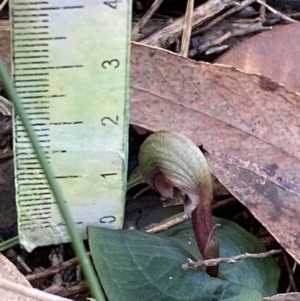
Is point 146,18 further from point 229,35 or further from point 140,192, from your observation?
point 140,192

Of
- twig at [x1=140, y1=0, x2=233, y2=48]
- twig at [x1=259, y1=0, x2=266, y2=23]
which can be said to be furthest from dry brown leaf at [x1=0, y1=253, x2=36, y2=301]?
twig at [x1=259, y1=0, x2=266, y2=23]

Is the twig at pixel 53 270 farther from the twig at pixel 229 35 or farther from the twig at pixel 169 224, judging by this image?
the twig at pixel 229 35

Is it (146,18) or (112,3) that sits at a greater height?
(112,3)

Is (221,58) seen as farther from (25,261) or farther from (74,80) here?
(25,261)

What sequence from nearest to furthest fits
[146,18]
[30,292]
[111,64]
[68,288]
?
[30,292], [111,64], [68,288], [146,18]

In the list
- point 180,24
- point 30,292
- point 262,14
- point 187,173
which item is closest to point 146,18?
point 180,24

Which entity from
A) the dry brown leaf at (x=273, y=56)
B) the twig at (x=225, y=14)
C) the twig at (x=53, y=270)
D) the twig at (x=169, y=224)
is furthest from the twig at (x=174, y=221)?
the twig at (x=225, y=14)

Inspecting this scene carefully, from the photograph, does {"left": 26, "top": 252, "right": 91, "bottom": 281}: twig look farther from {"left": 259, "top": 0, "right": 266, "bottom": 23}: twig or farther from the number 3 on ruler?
{"left": 259, "top": 0, "right": 266, "bottom": 23}: twig
